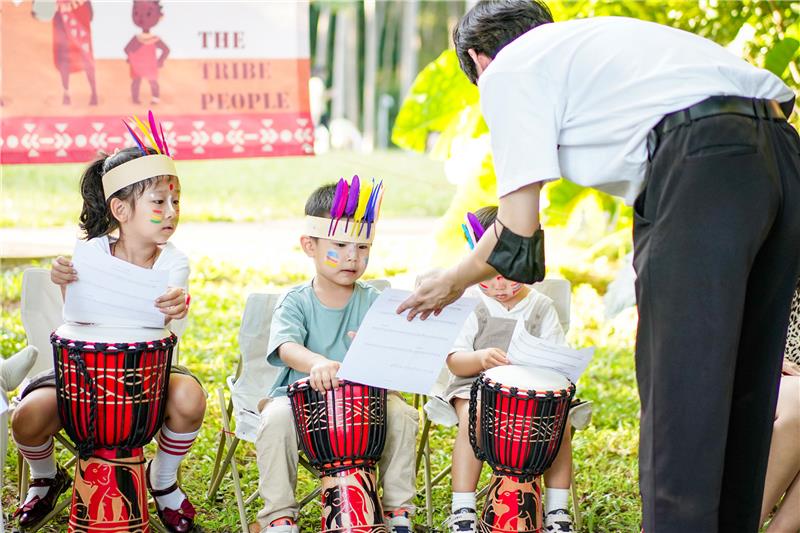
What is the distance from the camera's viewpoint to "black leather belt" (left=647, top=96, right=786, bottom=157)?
2.42 m

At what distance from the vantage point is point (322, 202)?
3580mm

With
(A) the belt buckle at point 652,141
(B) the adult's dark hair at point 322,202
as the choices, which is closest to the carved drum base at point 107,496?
(B) the adult's dark hair at point 322,202

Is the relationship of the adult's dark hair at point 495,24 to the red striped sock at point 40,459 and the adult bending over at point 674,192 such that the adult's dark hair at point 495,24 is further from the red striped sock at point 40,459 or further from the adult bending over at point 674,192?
the red striped sock at point 40,459

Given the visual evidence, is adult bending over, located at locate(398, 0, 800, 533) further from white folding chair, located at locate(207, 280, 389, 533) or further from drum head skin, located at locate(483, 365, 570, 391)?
white folding chair, located at locate(207, 280, 389, 533)

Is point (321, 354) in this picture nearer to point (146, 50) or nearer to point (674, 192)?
point (674, 192)

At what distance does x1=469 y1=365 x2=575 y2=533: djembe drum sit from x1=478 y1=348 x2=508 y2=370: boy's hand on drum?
164 mm

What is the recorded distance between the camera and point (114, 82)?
245 inches

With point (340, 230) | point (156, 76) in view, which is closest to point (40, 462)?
point (340, 230)

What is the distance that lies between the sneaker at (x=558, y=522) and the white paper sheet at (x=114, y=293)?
154 centimetres

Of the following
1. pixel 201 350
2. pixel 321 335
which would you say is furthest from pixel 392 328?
pixel 201 350

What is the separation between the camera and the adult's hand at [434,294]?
2881 millimetres

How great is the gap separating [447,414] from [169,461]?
1.06m

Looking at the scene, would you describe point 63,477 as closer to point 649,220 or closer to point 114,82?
point 649,220

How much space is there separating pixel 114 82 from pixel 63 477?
10.6ft
